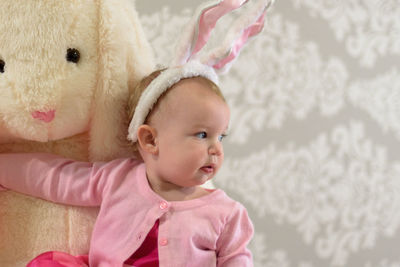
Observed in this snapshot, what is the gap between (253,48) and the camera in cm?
118

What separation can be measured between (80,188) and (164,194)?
0.14 metres

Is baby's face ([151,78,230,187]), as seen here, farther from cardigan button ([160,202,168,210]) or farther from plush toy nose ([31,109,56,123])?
plush toy nose ([31,109,56,123])

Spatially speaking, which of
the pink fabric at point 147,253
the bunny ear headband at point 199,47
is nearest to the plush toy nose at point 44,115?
the bunny ear headband at point 199,47

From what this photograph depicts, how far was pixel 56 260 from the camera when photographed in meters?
0.71

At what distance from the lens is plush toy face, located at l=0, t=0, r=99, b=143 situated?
69 cm

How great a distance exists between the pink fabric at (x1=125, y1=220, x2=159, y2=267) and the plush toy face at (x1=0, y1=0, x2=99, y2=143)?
0.73 ft

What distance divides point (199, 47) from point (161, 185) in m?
0.25

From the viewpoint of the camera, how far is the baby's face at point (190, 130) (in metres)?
0.72

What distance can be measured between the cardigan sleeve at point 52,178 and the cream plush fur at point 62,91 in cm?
2

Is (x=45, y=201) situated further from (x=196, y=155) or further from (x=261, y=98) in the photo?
(x=261, y=98)

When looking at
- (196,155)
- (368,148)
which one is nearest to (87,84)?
(196,155)

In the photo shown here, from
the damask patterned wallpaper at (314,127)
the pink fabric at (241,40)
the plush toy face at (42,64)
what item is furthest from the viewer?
the damask patterned wallpaper at (314,127)

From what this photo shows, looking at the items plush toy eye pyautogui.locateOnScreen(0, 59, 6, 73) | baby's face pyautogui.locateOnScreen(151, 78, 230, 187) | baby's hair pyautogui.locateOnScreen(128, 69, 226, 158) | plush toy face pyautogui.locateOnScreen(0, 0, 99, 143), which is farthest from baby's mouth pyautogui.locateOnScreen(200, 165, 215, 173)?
plush toy eye pyautogui.locateOnScreen(0, 59, 6, 73)

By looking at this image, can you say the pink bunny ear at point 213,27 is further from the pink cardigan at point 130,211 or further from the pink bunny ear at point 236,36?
the pink cardigan at point 130,211
